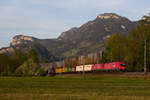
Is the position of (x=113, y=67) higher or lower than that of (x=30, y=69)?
higher

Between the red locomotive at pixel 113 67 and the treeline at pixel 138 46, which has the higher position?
the treeline at pixel 138 46

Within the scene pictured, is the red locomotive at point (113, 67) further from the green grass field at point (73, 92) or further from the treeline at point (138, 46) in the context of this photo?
the green grass field at point (73, 92)

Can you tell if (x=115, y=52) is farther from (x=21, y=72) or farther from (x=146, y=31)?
(x=21, y=72)

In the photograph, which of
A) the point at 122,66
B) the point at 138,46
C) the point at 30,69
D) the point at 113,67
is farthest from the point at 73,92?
the point at 30,69

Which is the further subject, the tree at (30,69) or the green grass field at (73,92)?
the tree at (30,69)

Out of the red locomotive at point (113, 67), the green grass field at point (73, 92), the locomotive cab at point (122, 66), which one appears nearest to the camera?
the green grass field at point (73, 92)

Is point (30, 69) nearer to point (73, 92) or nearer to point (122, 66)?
point (122, 66)

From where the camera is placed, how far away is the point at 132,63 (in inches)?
3556

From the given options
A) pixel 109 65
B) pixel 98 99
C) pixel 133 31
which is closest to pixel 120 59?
pixel 109 65

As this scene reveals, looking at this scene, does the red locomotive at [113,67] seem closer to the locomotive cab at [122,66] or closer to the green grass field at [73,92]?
the locomotive cab at [122,66]

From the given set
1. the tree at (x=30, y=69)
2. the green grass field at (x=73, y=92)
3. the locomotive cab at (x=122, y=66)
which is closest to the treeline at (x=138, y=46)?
the locomotive cab at (x=122, y=66)

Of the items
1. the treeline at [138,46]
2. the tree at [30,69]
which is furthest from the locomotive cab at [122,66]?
the tree at [30,69]

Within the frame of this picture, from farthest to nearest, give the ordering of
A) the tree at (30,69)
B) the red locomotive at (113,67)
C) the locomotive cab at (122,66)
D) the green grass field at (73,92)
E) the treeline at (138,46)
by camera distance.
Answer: the tree at (30,69) → the locomotive cab at (122,66) → the red locomotive at (113,67) → the treeline at (138,46) → the green grass field at (73,92)

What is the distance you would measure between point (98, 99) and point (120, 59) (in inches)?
3757
